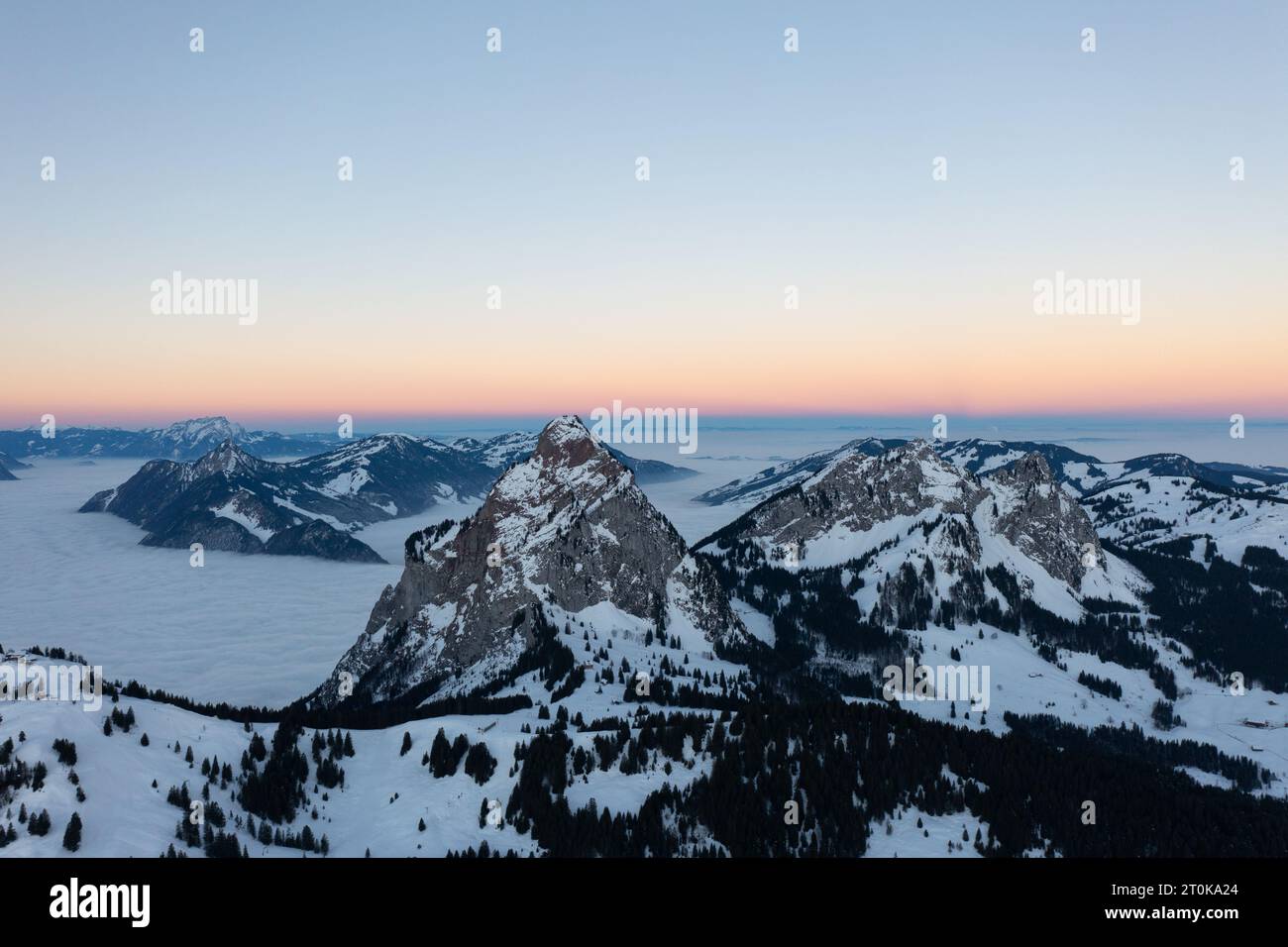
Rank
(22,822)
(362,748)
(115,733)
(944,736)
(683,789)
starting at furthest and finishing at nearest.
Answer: (944,736) < (362,748) < (683,789) < (115,733) < (22,822)

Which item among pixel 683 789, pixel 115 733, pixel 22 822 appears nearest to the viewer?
pixel 22 822

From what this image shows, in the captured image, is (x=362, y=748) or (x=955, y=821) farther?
(x=362, y=748)

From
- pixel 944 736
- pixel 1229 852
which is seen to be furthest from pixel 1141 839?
pixel 944 736

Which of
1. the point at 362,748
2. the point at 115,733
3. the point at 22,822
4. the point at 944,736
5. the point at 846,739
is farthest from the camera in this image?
the point at 944,736
